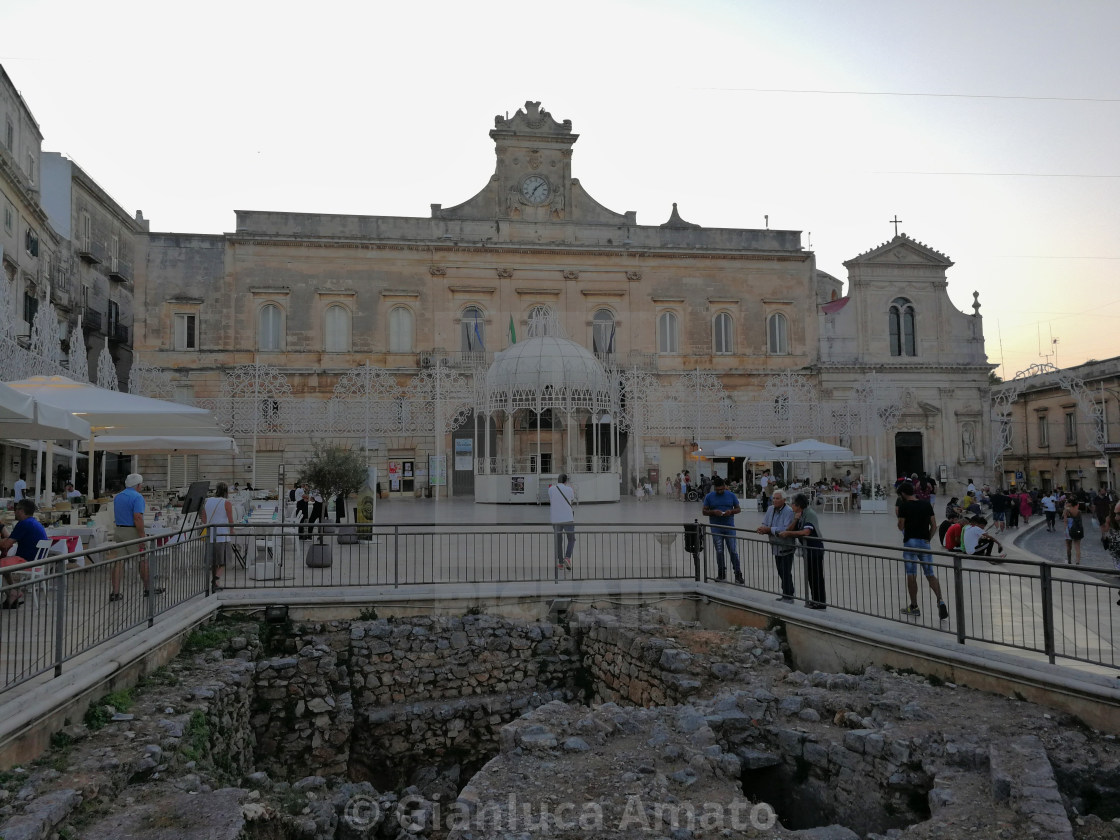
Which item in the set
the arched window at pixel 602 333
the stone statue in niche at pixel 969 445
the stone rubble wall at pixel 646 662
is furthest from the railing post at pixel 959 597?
the stone statue in niche at pixel 969 445

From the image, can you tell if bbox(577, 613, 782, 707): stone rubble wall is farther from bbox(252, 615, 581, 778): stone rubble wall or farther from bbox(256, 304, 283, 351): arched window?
bbox(256, 304, 283, 351): arched window

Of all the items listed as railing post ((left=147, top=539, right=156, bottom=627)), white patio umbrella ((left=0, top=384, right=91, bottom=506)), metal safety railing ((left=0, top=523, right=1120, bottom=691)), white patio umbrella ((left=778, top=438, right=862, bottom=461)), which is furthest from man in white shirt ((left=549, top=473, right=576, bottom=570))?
white patio umbrella ((left=778, top=438, right=862, bottom=461))

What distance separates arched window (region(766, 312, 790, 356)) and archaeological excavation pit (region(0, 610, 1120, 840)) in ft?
99.6

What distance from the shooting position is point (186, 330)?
3459 cm

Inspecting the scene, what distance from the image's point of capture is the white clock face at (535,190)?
122 feet

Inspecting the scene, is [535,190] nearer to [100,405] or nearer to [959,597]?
[100,405]

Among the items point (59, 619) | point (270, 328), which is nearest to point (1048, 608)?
point (59, 619)

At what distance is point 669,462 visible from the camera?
36.0 m

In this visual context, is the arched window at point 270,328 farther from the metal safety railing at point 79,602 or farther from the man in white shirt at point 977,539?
the man in white shirt at point 977,539

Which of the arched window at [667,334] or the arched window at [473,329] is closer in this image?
the arched window at [473,329]

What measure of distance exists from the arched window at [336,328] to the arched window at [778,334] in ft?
64.6

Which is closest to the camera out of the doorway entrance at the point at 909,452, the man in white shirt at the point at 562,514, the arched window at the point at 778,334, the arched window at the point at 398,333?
the man in white shirt at the point at 562,514

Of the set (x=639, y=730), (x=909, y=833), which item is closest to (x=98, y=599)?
(x=639, y=730)

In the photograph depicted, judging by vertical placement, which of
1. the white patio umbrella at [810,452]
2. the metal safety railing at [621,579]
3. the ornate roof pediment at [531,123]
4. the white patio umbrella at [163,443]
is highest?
the ornate roof pediment at [531,123]
